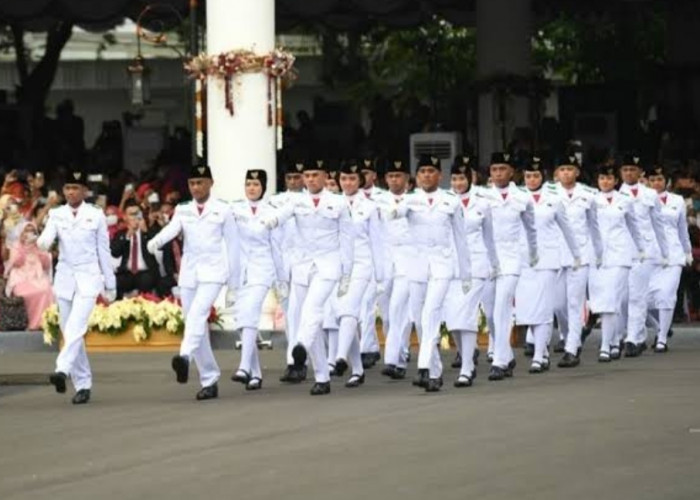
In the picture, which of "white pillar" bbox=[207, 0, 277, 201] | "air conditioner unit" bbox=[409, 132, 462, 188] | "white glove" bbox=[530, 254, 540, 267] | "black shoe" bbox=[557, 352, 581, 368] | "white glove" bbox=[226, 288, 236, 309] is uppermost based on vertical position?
"white pillar" bbox=[207, 0, 277, 201]

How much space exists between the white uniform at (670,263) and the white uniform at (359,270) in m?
3.81

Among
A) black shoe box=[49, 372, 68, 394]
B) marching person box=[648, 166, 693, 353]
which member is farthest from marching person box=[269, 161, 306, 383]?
marching person box=[648, 166, 693, 353]

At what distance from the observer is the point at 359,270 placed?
2428 cm

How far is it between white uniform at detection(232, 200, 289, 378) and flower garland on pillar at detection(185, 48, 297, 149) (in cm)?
607

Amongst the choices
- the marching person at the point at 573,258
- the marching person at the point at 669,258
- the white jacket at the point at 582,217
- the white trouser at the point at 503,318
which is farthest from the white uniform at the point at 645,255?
the white trouser at the point at 503,318

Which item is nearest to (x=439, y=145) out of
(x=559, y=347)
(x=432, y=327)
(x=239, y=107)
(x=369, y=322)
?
(x=239, y=107)

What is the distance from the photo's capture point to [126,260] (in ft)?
98.2

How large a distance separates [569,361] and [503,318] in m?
1.37

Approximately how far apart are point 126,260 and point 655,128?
12323mm

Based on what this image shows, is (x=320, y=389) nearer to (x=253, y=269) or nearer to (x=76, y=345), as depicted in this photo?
(x=253, y=269)

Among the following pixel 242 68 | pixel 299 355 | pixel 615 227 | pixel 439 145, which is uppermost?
pixel 242 68

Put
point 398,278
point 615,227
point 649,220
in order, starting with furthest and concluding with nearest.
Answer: point 649,220 → point 615,227 → point 398,278

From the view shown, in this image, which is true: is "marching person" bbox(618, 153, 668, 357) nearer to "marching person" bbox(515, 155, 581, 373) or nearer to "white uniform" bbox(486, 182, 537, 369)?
"marching person" bbox(515, 155, 581, 373)

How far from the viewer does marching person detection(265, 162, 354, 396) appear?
76.0ft
